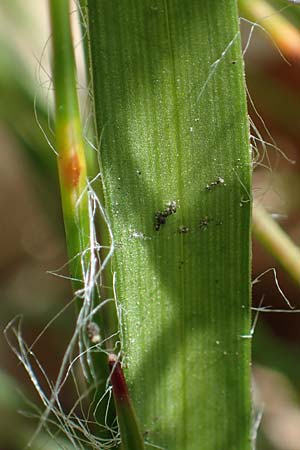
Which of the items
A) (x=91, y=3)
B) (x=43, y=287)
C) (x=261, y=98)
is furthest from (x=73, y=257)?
(x=43, y=287)

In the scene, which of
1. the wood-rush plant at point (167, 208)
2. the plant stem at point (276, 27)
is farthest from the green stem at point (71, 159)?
the plant stem at point (276, 27)

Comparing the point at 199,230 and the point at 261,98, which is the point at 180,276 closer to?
the point at 199,230

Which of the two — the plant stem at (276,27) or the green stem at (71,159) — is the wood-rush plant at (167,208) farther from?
the plant stem at (276,27)

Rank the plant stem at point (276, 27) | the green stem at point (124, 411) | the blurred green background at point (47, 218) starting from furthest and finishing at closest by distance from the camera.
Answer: the blurred green background at point (47, 218)
the plant stem at point (276, 27)
the green stem at point (124, 411)

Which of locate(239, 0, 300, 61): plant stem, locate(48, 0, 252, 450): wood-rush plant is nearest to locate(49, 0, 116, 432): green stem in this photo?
locate(48, 0, 252, 450): wood-rush plant

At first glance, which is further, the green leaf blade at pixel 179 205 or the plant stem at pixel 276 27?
the plant stem at pixel 276 27

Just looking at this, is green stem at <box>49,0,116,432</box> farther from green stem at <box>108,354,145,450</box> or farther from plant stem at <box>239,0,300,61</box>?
plant stem at <box>239,0,300,61</box>
